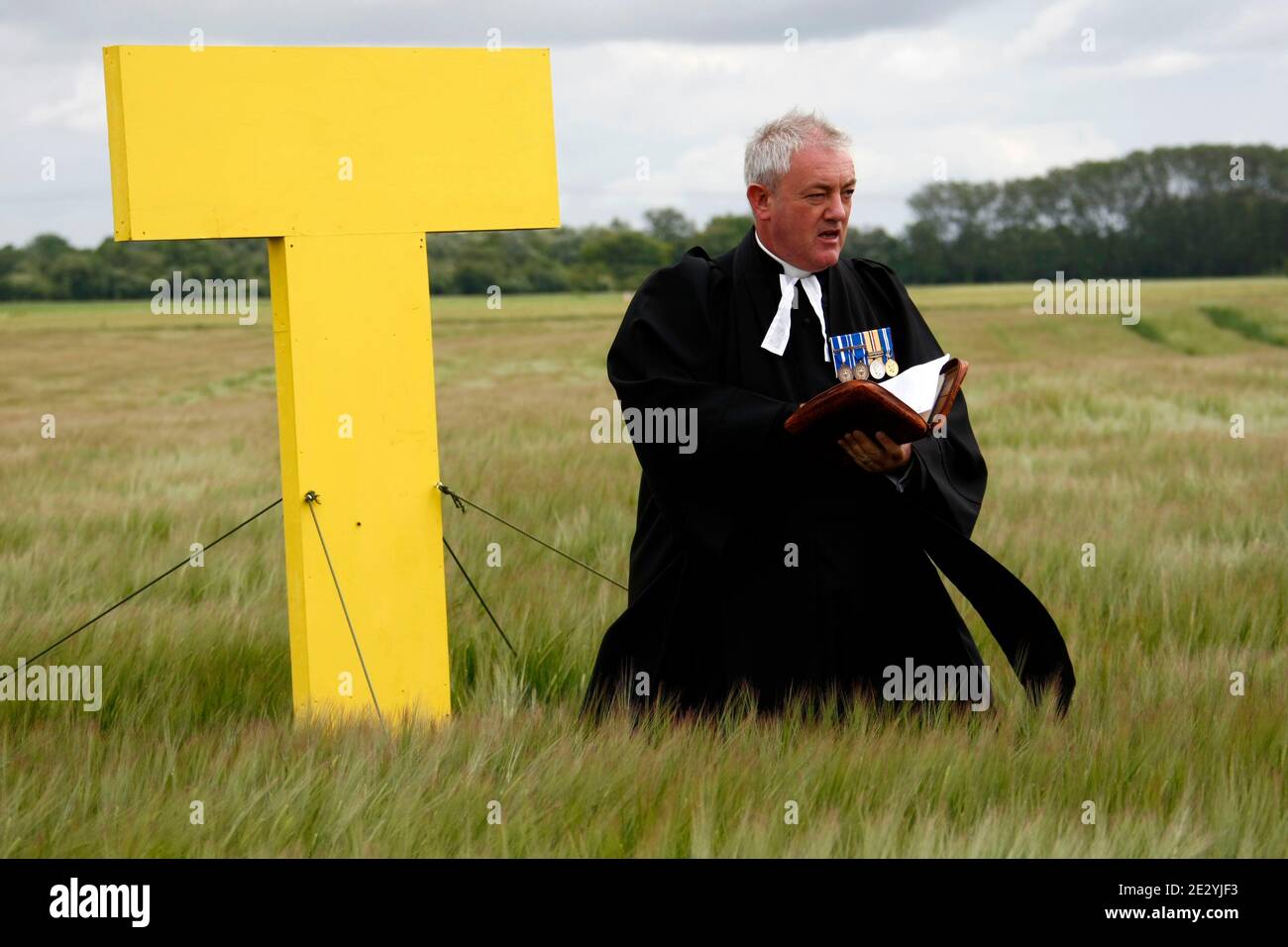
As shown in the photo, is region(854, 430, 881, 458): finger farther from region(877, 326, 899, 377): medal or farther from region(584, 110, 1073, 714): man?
region(877, 326, 899, 377): medal

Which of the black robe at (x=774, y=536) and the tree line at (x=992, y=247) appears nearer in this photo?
the black robe at (x=774, y=536)

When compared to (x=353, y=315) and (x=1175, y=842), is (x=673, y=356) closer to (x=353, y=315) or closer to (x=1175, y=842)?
(x=353, y=315)

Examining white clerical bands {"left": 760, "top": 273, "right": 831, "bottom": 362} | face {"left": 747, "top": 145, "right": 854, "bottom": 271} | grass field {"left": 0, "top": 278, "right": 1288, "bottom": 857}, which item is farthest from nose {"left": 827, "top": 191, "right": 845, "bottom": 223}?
grass field {"left": 0, "top": 278, "right": 1288, "bottom": 857}

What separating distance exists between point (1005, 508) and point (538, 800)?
552 centimetres

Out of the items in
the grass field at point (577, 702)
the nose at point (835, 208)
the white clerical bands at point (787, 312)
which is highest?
the nose at point (835, 208)

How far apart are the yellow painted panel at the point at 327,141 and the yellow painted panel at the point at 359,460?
0.13 meters

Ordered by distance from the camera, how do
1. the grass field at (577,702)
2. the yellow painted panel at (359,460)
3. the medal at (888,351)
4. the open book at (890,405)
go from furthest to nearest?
the medal at (888,351) → the yellow painted panel at (359,460) → the open book at (890,405) → the grass field at (577,702)

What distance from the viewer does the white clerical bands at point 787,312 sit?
4.30m

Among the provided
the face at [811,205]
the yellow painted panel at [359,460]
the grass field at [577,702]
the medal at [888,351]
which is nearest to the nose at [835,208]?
the face at [811,205]

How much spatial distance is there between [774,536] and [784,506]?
85 millimetres

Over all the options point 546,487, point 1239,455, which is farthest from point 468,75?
point 1239,455

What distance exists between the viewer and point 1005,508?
853cm

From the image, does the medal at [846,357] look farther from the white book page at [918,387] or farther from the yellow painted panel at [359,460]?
the yellow painted panel at [359,460]

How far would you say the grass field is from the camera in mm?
3314
